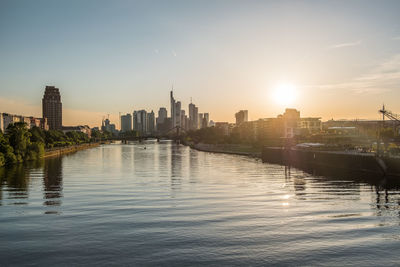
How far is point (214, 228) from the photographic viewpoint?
97.6ft

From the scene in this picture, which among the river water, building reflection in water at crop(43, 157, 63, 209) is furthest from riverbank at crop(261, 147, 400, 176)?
building reflection in water at crop(43, 157, 63, 209)

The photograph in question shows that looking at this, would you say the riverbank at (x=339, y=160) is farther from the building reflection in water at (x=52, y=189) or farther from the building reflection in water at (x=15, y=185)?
the building reflection in water at (x=15, y=185)

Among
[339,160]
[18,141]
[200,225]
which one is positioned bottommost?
[200,225]

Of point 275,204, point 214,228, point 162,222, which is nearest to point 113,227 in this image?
point 162,222

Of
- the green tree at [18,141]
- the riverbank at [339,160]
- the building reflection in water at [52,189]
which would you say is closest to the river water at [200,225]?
the building reflection in water at [52,189]

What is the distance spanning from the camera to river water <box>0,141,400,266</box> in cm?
2362

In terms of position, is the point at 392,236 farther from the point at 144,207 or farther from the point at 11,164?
the point at 11,164

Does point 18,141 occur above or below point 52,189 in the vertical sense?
above

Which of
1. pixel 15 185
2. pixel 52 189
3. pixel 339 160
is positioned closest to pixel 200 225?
pixel 52 189

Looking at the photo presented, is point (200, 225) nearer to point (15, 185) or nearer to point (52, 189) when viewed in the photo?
point (52, 189)

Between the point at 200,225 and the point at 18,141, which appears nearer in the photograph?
the point at 200,225

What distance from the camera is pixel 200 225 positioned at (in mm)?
30391

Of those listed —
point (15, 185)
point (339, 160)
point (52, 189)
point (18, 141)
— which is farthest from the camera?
point (18, 141)

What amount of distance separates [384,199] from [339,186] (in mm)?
10788
